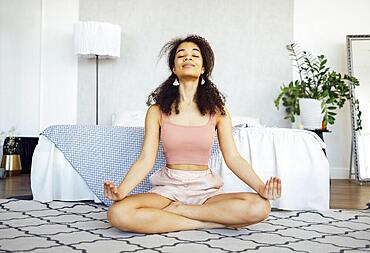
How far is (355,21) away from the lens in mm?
4852

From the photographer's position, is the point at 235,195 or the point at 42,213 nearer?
the point at 235,195

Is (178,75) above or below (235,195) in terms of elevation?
above

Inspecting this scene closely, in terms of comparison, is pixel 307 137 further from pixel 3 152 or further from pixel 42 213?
pixel 3 152

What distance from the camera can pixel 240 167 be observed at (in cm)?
219

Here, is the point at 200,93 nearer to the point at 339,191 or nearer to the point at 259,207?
the point at 259,207

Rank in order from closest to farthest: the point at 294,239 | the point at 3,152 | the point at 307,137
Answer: the point at 294,239, the point at 307,137, the point at 3,152

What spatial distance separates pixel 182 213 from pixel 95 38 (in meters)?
2.70

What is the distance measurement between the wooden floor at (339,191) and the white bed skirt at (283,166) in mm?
364

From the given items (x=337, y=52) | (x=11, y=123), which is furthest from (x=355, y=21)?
(x=11, y=123)

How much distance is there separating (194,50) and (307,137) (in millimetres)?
993

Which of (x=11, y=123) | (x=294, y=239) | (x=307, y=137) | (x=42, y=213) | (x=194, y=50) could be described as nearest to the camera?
(x=294, y=239)

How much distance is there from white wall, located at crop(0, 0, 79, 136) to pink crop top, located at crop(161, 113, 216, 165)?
9.77ft

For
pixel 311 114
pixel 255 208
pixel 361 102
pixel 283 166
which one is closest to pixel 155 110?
pixel 255 208

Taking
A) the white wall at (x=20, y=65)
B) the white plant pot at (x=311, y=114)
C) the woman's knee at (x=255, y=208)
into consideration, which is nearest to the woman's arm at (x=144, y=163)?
the woman's knee at (x=255, y=208)
